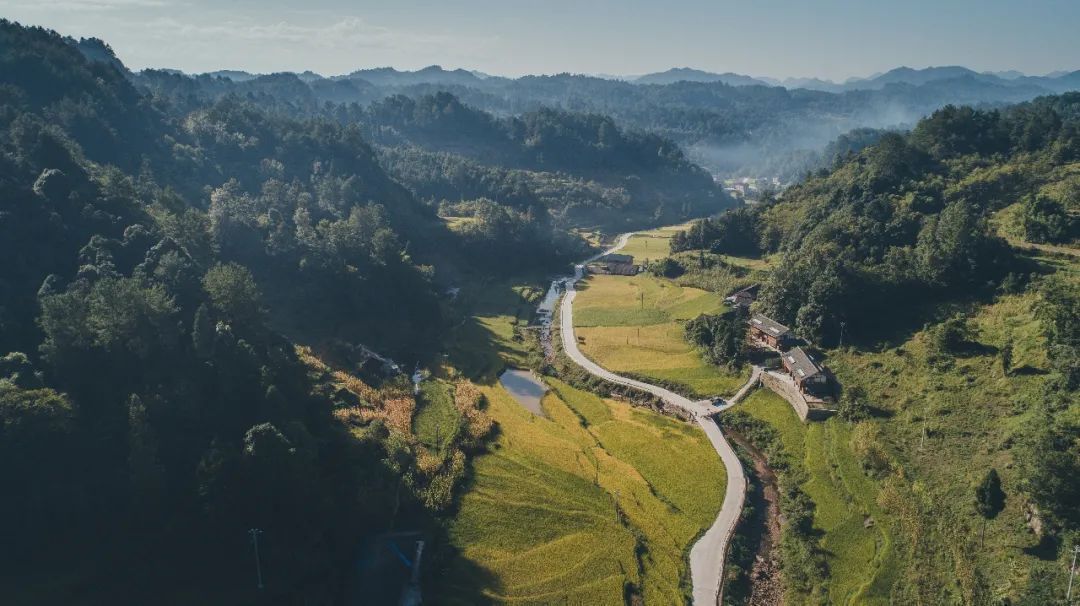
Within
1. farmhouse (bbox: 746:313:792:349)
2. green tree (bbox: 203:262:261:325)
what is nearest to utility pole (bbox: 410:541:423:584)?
green tree (bbox: 203:262:261:325)

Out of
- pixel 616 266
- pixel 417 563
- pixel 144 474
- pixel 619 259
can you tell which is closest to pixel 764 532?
pixel 417 563

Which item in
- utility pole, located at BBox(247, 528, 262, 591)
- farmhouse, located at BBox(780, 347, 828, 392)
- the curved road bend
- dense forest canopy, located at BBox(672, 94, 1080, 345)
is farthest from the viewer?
dense forest canopy, located at BBox(672, 94, 1080, 345)

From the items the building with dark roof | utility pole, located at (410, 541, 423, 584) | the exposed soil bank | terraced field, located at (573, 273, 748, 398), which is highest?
the building with dark roof

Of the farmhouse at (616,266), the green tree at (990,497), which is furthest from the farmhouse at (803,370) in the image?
the farmhouse at (616,266)

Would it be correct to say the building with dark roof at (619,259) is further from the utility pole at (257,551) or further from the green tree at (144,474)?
the green tree at (144,474)

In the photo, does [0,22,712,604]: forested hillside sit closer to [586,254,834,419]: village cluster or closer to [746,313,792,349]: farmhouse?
[586,254,834,419]: village cluster

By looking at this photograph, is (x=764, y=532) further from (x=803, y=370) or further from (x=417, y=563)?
(x=417, y=563)
